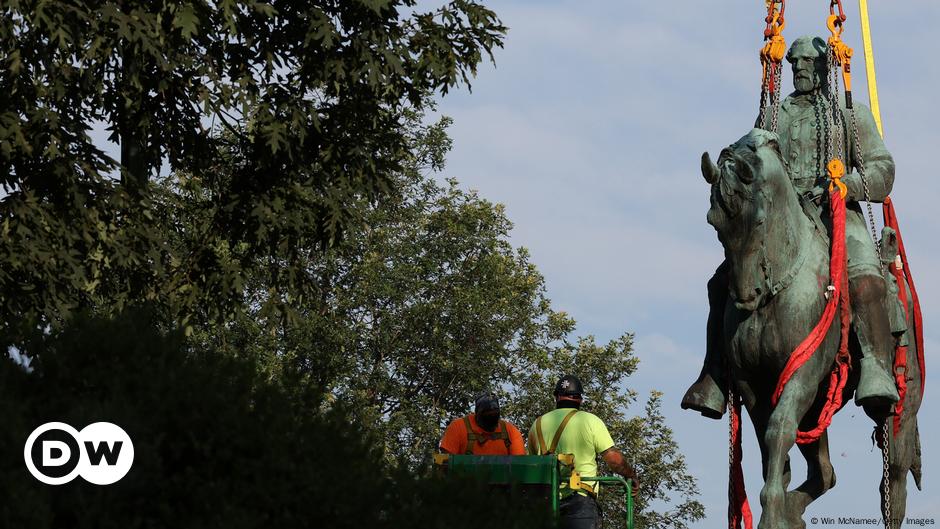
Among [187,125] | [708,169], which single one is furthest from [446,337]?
[708,169]

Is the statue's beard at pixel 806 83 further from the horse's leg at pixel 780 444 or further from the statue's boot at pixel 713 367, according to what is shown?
the horse's leg at pixel 780 444

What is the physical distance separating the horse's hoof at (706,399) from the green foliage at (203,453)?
16.4 feet

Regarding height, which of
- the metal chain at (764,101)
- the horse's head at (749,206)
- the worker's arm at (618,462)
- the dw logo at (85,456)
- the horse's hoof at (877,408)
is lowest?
the dw logo at (85,456)

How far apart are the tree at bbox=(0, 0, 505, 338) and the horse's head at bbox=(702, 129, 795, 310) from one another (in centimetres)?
711

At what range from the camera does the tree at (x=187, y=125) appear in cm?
1872

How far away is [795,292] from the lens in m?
13.4

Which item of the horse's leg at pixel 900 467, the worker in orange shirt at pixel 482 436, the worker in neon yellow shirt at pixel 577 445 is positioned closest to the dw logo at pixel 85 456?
the worker in neon yellow shirt at pixel 577 445

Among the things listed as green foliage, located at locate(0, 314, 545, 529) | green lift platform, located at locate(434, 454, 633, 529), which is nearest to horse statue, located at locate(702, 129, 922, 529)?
green lift platform, located at locate(434, 454, 633, 529)

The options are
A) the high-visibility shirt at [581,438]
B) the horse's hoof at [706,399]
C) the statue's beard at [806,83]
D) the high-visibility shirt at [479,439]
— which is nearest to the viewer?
the high-visibility shirt at [581,438]

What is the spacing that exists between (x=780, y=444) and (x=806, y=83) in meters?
3.33

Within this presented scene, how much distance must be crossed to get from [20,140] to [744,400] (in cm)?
804

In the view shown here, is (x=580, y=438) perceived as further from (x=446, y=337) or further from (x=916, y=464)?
(x=446, y=337)

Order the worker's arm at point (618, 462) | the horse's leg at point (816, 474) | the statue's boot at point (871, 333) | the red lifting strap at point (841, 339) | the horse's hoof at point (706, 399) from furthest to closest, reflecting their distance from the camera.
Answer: the horse's leg at point (816, 474), the horse's hoof at point (706, 399), the statue's boot at point (871, 333), the red lifting strap at point (841, 339), the worker's arm at point (618, 462)

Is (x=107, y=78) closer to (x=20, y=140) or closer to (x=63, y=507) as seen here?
(x=20, y=140)
